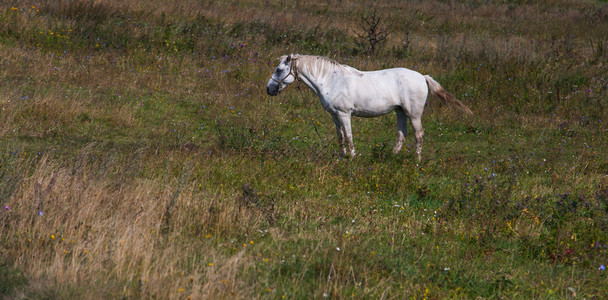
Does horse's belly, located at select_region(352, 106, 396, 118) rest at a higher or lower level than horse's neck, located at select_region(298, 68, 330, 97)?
lower

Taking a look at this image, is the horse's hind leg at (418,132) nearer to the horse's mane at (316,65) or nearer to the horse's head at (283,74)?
the horse's mane at (316,65)

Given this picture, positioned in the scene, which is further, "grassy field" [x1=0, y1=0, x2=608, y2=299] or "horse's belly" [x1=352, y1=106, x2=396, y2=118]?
"horse's belly" [x1=352, y1=106, x2=396, y2=118]

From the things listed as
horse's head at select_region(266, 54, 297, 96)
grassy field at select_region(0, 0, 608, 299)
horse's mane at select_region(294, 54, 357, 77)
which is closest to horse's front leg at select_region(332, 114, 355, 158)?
grassy field at select_region(0, 0, 608, 299)

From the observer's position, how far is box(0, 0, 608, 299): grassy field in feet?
15.5

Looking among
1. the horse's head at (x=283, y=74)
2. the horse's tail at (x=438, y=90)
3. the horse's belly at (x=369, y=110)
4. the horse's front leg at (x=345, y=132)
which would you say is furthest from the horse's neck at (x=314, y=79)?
the horse's tail at (x=438, y=90)

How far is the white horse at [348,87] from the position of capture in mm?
8836

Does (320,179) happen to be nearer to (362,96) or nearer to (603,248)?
(362,96)

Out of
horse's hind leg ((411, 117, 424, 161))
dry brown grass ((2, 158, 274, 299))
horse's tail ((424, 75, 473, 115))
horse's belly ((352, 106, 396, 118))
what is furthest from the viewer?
horse's tail ((424, 75, 473, 115))

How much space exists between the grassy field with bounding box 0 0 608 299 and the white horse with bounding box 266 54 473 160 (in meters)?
0.68

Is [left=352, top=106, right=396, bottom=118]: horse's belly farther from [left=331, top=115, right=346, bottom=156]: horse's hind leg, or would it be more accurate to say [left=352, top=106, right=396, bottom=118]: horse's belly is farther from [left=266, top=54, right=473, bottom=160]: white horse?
[left=331, top=115, right=346, bottom=156]: horse's hind leg

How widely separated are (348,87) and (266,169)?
2147mm

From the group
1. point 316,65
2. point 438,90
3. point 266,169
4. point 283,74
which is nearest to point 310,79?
point 316,65

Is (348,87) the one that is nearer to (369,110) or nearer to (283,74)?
Result: (369,110)

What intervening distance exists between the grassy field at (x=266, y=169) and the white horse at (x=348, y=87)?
26.6 inches
